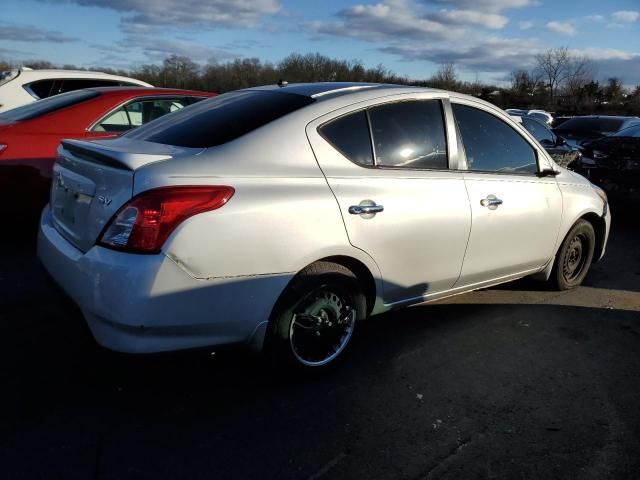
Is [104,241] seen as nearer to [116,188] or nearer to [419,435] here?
[116,188]

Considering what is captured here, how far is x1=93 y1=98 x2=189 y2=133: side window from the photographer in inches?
213

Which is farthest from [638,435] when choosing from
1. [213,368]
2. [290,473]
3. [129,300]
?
[129,300]

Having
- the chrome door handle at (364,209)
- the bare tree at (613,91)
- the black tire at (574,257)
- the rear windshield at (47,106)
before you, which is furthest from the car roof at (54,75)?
the bare tree at (613,91)

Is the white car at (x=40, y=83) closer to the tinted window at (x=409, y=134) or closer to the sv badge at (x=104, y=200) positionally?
the tinted window at (x=409, y=134)

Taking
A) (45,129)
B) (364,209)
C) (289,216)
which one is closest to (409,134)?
(364,209)

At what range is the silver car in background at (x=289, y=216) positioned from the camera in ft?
7.84

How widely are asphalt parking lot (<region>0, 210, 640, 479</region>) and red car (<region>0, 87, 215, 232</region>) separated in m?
1.23

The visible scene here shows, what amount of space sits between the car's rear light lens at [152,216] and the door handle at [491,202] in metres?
1.90

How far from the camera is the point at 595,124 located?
13.7 meters

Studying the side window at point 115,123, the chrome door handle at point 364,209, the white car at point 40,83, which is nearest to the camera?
the chrome door handle at point 364,209

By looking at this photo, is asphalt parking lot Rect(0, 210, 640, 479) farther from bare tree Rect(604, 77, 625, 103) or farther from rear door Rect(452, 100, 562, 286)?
bare tree Rect(604, 77, 625, 103)

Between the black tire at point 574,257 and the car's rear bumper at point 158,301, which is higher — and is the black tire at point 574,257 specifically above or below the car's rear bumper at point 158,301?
below

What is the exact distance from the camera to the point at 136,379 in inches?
118

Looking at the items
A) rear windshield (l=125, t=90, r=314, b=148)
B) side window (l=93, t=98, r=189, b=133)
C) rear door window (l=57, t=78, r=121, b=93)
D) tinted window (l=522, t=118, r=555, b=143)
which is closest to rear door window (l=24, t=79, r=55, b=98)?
rear door window (l=57, t=78, r=121, b=93)
